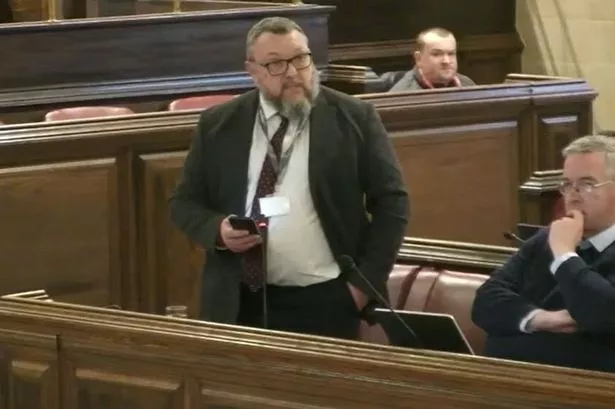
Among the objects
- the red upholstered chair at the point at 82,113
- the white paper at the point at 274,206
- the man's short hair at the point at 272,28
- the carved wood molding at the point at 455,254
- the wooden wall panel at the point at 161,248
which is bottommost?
the wooden wall panel at the point at 161,248

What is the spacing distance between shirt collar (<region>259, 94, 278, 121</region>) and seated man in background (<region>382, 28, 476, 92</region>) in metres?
3.64

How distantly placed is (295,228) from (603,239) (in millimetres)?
834

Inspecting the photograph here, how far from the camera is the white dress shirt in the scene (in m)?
3.86

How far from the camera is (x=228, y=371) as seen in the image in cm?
310

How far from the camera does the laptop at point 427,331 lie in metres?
3.40

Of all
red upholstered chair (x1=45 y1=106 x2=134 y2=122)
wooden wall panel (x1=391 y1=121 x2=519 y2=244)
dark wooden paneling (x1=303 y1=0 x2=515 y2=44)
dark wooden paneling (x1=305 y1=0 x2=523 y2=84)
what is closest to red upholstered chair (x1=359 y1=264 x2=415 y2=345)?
wooden wall panel (x1=391 y1=121 x2=519 y2=244)

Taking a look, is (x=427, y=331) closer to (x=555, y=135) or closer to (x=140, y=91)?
(x=555, y=135)

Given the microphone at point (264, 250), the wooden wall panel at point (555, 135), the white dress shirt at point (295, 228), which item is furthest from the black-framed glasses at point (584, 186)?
the wooden wall panel at point (555, 135)

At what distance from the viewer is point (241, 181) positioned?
3.95 meters

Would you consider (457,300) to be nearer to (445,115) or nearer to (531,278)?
(531,278)

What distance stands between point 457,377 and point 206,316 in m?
1.35

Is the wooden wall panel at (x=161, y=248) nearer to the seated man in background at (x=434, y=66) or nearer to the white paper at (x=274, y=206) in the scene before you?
the white paper at (x=274, y=206)

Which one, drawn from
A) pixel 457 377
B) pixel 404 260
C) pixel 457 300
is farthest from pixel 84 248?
pixel 457 377

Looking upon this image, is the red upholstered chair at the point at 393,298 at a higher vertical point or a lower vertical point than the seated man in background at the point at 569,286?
lower
